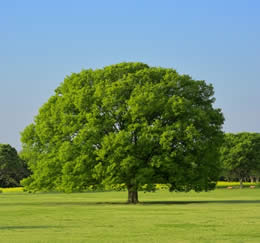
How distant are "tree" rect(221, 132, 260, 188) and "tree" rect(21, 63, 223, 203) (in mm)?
75562

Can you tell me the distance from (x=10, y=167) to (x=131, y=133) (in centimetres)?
9507

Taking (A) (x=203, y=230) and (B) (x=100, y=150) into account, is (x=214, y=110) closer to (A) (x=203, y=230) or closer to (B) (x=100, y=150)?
(B) (x=100, y=150)

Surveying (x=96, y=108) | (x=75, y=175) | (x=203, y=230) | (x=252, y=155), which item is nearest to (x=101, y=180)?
(x=75, y=175)

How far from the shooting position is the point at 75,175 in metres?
57.6

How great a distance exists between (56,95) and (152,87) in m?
11.2

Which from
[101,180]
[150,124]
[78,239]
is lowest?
[78,239]

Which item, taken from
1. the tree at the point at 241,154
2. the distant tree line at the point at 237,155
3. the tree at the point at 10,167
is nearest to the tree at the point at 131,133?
the distant tree line at the point at 237,155

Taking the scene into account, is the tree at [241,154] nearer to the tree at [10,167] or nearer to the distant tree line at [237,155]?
the distant tree line at [237,155]

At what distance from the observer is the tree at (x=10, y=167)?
148 meters

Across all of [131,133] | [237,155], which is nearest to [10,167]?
[237,155]

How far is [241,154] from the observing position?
13738cm

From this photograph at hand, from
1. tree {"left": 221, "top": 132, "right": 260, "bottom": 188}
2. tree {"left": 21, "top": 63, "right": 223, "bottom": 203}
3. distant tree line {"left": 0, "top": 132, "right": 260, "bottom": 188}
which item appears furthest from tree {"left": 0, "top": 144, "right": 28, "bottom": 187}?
tree {"left": 21, "top": 63, "right": 223, "bottom": 203}

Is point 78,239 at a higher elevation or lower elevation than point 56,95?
lower

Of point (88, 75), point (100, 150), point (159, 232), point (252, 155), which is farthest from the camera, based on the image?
point (252, 155)
